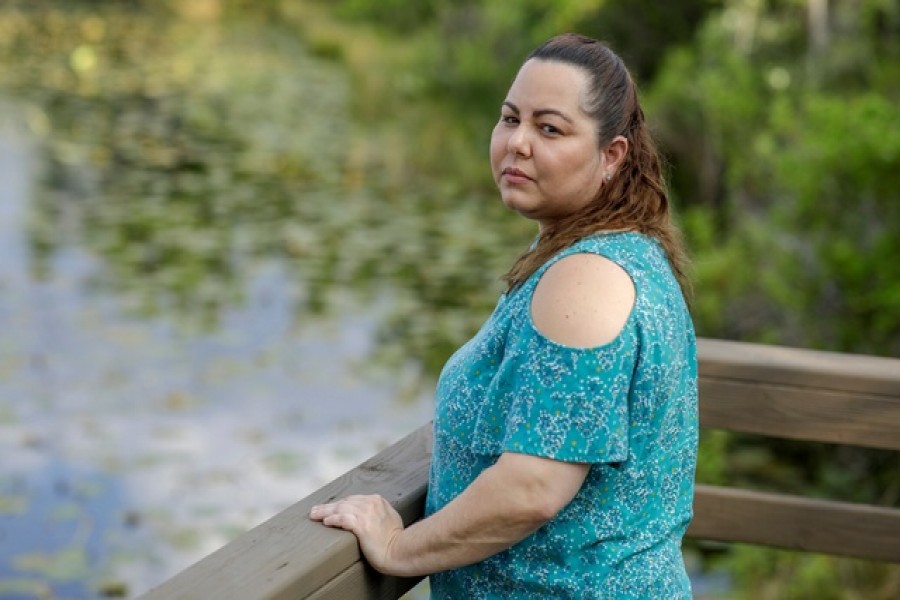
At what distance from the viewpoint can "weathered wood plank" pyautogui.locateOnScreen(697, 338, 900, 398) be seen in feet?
7.76

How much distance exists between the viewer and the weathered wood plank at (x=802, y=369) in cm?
237

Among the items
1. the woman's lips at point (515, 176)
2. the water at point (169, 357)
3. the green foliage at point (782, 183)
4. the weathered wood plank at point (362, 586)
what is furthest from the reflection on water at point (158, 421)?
the woman's lips at point (515, 176)

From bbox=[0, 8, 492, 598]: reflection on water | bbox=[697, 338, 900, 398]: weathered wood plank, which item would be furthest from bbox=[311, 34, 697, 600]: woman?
bbox=[0, 8, 492, 598]: reflection on water

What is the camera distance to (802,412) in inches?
95.4

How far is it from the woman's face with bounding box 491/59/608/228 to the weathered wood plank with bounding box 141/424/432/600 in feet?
1.52

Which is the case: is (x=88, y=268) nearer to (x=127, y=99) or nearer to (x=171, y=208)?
(x=171, y=208)

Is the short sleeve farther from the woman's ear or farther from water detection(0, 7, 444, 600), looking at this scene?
water detection(0, 7, 444, 600)

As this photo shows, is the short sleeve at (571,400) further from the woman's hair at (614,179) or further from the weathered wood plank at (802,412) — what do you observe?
the weathered wood plank at (802,412)

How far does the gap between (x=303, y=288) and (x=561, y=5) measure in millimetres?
5183

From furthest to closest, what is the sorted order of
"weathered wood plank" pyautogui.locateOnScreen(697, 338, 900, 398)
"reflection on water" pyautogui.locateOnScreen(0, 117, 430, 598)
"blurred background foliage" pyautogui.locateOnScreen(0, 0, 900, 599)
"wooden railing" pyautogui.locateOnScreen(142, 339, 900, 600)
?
"blurred background foliage" pyautogui.locateOnScreen(0, 0, 900, 599), "reflection on water" pyautogui.locateOnScreen(0, 117, 430, 598), "weathered wood plank" pyautogui.locateOnScreen(697, 338, 900, 398), "wooden railing" pyautogui.locateOnScreen(142, 339, 900, 600)

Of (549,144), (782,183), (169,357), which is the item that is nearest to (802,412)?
(549,144)

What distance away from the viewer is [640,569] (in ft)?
6.03

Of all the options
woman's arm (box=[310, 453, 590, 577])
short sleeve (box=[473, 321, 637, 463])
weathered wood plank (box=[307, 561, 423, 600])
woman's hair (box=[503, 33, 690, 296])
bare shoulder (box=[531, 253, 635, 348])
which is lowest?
weathered wood plank (box=[307, 561, 423, 600])

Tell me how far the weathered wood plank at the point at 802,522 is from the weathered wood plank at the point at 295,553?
72 centimetres
